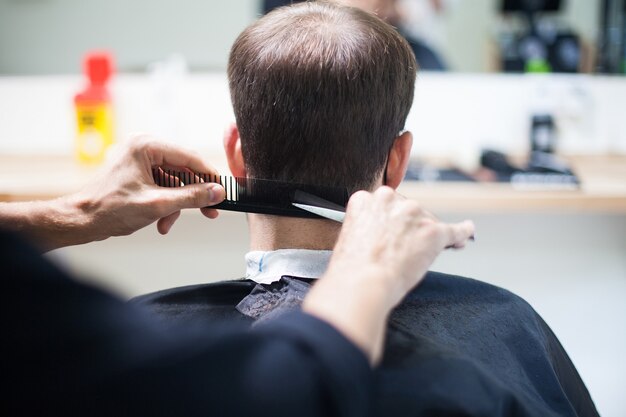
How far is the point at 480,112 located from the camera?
94.7 inches

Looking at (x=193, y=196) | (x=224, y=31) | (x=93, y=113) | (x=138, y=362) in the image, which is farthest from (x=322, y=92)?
(x=224, y=31)

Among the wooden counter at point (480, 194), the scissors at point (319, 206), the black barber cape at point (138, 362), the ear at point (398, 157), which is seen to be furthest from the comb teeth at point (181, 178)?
the wooden counter at point (480, 194)

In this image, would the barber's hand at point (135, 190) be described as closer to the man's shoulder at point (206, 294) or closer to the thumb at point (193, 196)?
the thumb at point (193, 196)

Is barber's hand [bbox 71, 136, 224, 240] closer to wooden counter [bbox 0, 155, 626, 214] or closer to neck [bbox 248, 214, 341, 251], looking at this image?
neck [bbox 248, 214, 341, 251]

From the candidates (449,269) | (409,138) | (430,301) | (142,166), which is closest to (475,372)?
(430,301)

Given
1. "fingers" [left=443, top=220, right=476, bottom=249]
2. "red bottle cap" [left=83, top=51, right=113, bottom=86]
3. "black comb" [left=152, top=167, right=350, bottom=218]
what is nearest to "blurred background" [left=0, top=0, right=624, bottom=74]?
"red bottle cap" [left=83, top=51, right=113, bottom=86]

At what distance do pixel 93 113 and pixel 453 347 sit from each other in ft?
5.04

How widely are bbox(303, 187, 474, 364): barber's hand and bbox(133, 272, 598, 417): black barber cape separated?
0.17m

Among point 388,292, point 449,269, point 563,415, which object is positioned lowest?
point 449,269

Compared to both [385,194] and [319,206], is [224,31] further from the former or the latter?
[385,194]

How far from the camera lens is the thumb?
1106 mm

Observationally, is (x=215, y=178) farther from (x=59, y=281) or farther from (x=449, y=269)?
(x=449, y=269)

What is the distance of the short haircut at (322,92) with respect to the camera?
104cm

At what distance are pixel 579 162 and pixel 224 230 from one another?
117cm
